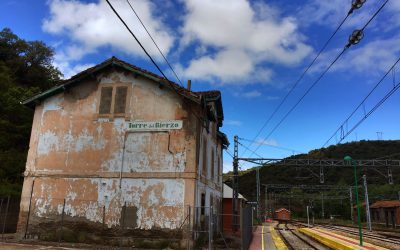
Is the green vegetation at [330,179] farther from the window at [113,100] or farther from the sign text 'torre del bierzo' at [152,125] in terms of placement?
the sign text 'torre del bierzo' at [152,125]

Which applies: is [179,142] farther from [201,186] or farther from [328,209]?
[328,209]

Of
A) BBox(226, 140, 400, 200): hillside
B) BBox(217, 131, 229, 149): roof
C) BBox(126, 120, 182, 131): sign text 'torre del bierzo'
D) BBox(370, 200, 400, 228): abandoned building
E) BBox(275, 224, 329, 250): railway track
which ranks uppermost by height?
BBox(226, 140, 400, 200): hillside

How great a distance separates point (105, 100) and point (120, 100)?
874 mm

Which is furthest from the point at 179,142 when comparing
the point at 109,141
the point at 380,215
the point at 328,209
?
the point at 328,209

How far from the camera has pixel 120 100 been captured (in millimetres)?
19516

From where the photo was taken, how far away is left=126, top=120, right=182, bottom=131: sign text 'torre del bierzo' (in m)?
18.4

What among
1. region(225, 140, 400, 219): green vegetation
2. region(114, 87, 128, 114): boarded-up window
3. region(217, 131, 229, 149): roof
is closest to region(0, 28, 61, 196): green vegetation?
region(114, 87, 128, 114): boarded-up window

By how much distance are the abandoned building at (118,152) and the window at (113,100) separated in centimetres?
5

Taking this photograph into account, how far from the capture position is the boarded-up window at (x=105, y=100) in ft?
64.1

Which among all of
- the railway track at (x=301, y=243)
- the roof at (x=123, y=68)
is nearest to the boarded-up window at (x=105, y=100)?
the roof at (x=123, y=68)

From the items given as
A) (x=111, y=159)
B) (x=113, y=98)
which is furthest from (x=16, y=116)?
(x=111, y=159)

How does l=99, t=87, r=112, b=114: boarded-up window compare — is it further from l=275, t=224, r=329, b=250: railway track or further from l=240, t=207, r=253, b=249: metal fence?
l=275, t=224, r=329, b=250: railway track

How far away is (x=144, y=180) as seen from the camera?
18.0 meters

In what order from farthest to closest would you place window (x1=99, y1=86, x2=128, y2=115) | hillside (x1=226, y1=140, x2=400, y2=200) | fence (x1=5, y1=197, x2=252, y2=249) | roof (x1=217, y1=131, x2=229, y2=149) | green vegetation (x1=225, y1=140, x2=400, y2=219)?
1. hillside (x1=226, y1=140, x2=400, y2=200)
2. green vegetation (x1=225, y1=140, x2=400, y2=219)
3. roof (x1=217, y1=131, x2=229, y2=149)
4. window (x1=99, y1=86, x2=128, y2=115)
5. fence (x1=5, y1=197, x2=252, y2=249)
